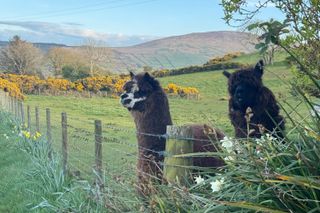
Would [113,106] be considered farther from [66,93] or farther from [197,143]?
[197,143]

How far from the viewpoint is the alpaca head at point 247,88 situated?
21.5 ft

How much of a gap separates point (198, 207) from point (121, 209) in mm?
1354

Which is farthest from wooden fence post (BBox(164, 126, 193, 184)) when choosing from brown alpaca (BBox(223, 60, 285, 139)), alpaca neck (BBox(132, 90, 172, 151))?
alpaca neck (BBox(132, 90, 172, 151))

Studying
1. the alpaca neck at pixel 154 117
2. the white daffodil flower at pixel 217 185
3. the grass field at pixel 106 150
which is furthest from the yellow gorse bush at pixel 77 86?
the white daffodil flower at pixel 217 185

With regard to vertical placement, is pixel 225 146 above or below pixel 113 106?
above

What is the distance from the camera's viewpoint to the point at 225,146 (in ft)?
11.6

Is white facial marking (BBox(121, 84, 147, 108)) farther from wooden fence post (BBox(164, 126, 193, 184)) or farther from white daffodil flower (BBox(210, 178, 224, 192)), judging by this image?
white daffodil flower (BBox(210, 178, 224, 192))

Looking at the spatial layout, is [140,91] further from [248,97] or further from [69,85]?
[69,85]

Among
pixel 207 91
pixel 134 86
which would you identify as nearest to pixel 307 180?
pixel 134 86

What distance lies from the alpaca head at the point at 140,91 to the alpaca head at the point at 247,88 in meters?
1.25

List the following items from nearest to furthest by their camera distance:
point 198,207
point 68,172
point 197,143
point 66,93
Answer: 1. point 198,207
2. point 197,143
3. point 68,172
4. point 66,93

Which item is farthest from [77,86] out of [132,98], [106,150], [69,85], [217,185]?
[217,185]

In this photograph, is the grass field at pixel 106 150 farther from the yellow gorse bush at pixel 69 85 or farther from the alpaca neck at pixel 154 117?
the yellow gorse bush at pixel 69 85

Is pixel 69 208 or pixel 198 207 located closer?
pixel 198 207
